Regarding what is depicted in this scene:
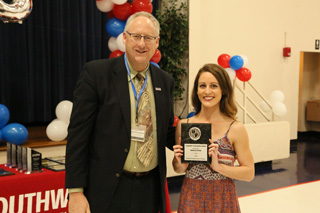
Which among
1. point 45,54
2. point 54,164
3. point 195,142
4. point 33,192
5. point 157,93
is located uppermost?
point 45,54

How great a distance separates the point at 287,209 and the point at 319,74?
731 centimetres

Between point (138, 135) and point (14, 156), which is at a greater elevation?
point (138, 135)

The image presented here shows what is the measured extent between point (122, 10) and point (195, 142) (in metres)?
3.30

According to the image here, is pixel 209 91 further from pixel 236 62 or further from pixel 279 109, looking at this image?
pixel 279 109

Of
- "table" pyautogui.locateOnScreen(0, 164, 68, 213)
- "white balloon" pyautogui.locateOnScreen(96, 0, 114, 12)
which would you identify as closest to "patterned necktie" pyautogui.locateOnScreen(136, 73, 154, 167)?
"table" pyautogui.locateOnScreen(0, 164, 68, 213)

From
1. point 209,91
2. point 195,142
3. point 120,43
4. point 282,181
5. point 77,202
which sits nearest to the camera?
point 77,202

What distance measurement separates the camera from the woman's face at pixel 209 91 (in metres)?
2.06

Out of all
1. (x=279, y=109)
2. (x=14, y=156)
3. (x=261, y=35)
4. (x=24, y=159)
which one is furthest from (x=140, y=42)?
(x=261, y=35)

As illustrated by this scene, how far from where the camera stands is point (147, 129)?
1.90 m

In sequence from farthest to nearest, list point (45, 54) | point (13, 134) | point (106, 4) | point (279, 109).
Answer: point (279, 109)
point (45, 54)
point (106, 4)
point (13, 134)

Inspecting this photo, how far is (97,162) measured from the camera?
187 centimetres

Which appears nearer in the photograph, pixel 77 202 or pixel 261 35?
pixel 77 202

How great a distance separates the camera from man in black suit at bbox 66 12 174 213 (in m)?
1.81

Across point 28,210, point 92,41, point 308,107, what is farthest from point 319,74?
point 28,210
